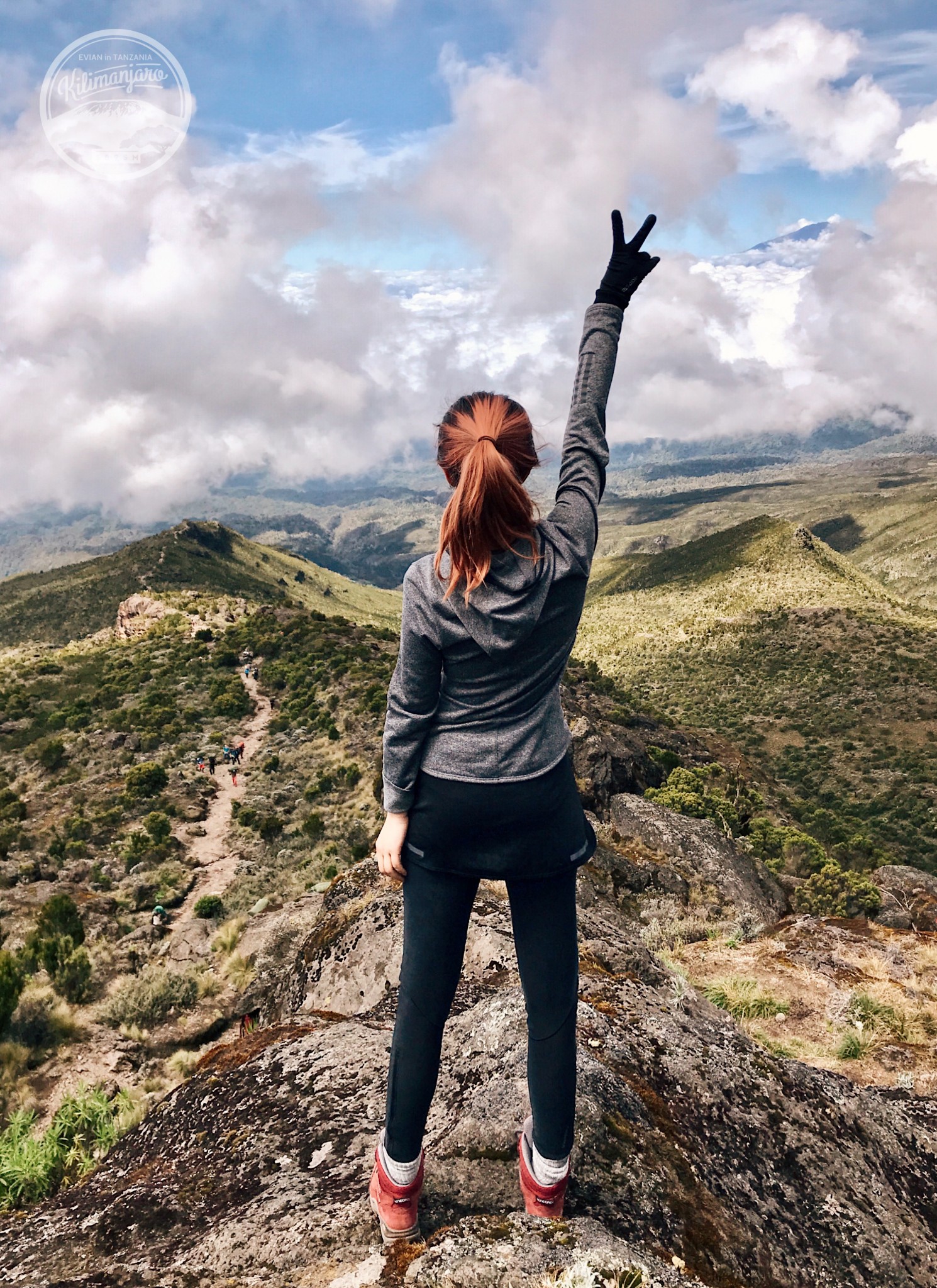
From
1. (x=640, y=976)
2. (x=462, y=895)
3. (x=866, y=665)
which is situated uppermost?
(x=462, y=895)

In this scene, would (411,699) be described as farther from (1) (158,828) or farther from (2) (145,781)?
(2) (145,781)

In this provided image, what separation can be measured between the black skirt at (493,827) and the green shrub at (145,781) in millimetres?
28229

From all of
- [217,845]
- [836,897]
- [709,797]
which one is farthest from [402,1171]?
[709,797]

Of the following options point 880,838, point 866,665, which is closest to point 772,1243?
point 880,838

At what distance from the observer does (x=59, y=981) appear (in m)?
11.4

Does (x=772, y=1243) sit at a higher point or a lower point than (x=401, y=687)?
lower

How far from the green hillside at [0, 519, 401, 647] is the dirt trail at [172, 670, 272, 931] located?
54.4 meters

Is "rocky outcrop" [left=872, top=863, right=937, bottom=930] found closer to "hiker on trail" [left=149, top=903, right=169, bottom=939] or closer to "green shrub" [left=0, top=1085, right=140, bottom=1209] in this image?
"green shrub" [left=0, top=1085, right=140, bottom=1209]

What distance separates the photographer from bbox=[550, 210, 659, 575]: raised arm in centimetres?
278

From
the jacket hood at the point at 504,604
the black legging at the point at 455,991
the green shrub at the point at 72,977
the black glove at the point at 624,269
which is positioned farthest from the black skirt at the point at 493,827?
the green shrub at the point at 72,977

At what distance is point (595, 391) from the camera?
2947 millimetres

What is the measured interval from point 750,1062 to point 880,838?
53.2 metres

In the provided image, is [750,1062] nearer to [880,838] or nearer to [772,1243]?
[772,1243]

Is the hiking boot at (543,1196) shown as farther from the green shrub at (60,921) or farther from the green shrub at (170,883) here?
the green shrub at (170,883)
